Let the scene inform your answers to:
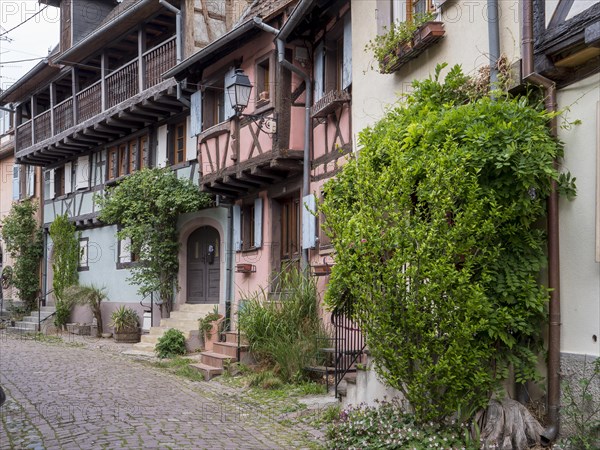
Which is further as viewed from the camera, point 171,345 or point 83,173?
point 83,173

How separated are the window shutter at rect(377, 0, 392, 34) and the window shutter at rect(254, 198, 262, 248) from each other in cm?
540

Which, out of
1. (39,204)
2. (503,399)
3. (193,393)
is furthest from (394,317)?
(39,204)

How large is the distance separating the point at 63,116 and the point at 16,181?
6618mm

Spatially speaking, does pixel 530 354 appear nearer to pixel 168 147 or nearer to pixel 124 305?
pixel 168 147

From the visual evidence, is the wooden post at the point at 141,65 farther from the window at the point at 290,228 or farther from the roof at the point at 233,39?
the window at the point at 290,228

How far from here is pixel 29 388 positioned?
35.0 feet

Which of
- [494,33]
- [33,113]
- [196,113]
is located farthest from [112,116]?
[494,33]

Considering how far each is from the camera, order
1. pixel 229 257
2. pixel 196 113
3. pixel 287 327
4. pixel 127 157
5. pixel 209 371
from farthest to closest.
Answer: pixel 127 157 < pixel 196 113 < pixel 229 257 < pixel 209 371 < pixel 287 327

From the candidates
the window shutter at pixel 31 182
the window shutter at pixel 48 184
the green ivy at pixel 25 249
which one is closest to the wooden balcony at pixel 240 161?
the window shutter at pixel 48 184

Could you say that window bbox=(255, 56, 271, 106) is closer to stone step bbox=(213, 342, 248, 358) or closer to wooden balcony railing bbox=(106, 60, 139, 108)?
stone step bbox=(213, 342, 248, 358)

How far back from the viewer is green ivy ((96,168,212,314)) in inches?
658

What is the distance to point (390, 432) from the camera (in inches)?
260

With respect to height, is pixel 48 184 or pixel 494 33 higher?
pixel 48 184

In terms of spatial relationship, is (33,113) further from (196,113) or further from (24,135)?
(196,113)
